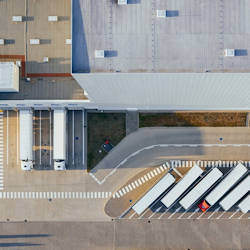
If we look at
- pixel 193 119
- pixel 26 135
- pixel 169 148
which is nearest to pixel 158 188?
pixel 169 148

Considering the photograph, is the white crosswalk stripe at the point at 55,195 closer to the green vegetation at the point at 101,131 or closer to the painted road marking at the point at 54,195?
the painted road marking at the point at 54,195

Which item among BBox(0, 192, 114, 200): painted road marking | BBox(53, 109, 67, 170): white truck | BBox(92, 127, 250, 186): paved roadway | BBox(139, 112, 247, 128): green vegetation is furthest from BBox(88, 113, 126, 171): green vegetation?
BBox(0, 192, 114, 200): painted road marking

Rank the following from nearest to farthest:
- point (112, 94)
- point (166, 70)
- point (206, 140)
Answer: point (166, 70), point (112, 94), point (206, 140)

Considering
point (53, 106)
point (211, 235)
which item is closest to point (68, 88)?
point (53, 106)

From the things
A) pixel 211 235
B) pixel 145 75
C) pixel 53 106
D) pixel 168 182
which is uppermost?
pixel 145 75

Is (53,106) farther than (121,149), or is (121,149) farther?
(121,149)

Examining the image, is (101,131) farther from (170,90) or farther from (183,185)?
(183,185)

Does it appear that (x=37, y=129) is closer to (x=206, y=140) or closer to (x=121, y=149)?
(x=121, y=149)
